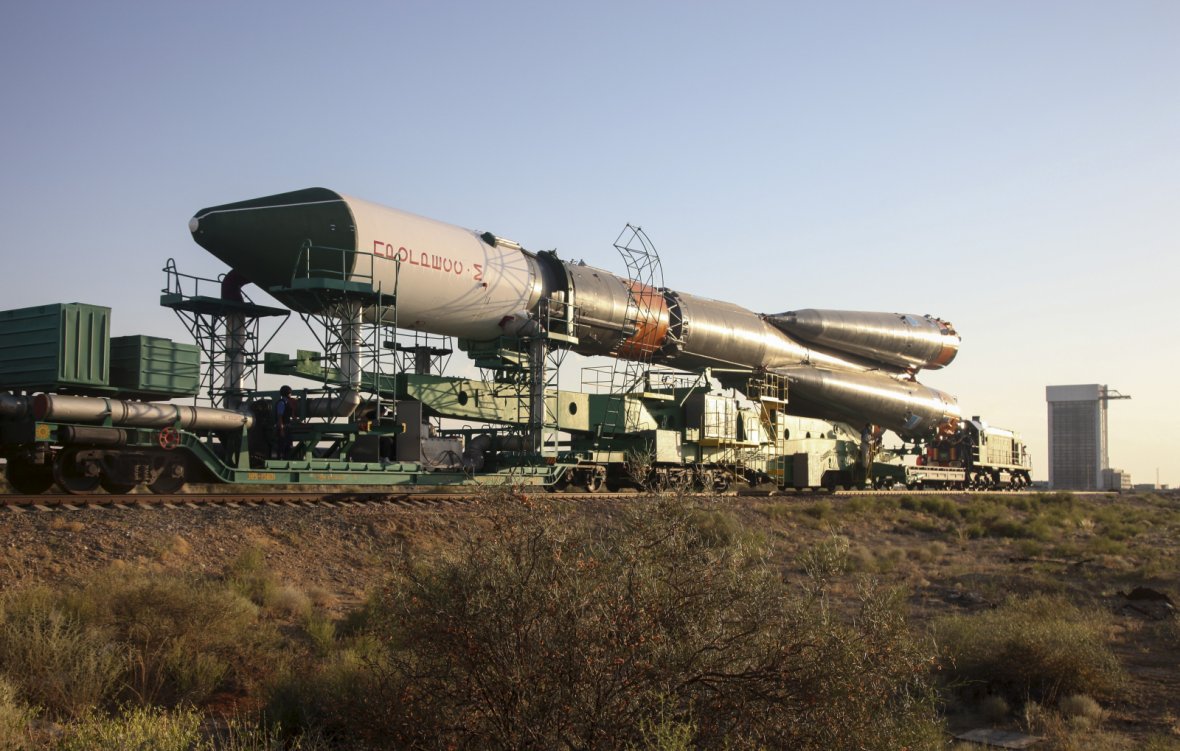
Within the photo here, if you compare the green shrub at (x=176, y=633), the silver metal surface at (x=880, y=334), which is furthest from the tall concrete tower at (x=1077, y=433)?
the green shrub at (x=176, y=633)

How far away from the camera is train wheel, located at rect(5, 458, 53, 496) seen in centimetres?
1698

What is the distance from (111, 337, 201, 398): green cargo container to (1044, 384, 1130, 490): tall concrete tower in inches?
4759

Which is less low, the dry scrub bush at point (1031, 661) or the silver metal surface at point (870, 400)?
the silver metal surface at point (870, 400)

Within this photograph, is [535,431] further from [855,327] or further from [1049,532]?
[855,327]

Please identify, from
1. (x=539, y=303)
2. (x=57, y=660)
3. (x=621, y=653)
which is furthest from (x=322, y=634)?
(x=539, y=303)

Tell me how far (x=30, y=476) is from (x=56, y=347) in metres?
2.47

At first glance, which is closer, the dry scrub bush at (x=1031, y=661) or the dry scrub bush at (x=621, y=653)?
the dry scrub bush at (x=621, y=653)

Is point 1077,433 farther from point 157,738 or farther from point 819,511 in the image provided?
point 157,738

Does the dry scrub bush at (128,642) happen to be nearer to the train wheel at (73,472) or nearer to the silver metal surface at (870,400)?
the train wheel at (73,472)

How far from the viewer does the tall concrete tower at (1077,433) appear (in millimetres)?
122750

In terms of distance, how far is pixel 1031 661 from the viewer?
33.3 feet

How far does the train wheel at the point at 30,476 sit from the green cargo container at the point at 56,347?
4.55ft

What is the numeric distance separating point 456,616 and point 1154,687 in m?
8.58

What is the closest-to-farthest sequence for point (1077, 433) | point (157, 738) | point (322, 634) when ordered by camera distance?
1. point (157, 738)
2. point (322, 634)
3. point (1077, 433)
